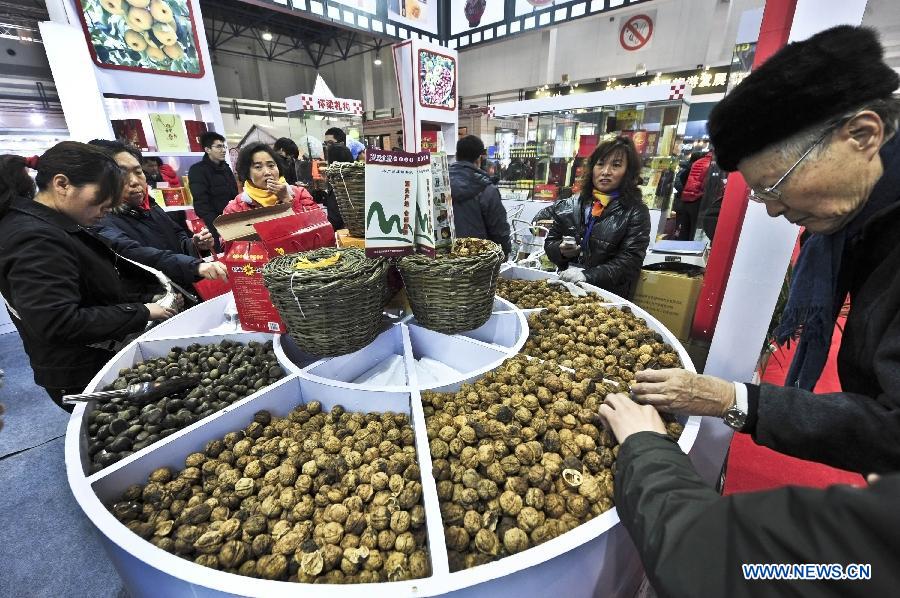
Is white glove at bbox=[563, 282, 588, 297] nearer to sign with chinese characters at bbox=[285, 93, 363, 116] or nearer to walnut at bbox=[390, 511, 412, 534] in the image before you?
walnut at bbox=[390, 511, 412, 534]

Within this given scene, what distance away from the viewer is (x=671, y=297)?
10.1ft

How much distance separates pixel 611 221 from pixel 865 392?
1693 millimetres

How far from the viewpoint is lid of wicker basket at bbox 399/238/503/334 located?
1451 mm

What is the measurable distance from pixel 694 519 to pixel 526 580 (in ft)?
1.23

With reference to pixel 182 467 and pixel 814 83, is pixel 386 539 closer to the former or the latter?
pixel 182 467

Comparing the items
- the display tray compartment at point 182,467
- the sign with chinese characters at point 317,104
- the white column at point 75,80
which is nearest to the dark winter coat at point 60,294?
the display tray compartment at point 182,467

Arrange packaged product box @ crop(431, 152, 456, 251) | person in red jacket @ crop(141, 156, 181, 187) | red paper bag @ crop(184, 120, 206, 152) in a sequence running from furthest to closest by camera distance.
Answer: red paper bag @ crop(184, 120, 206, 152), person in red jacket @ crop(141, 156, 181, 187), packaged product box @ crop(431, 152, 456, 251)

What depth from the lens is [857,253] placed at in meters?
1.05

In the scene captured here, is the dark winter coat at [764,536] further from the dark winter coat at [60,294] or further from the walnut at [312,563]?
the dark winter coat at [60,294]

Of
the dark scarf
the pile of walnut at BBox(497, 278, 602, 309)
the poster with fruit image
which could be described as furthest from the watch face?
the poster with fruit image

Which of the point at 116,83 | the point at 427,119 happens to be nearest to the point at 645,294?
the point at 427,119

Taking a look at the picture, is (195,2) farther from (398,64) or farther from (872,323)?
(872,323)

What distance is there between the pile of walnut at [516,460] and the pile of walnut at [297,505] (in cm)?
10

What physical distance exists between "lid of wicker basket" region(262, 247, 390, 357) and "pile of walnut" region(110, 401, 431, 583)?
307 millimetres
